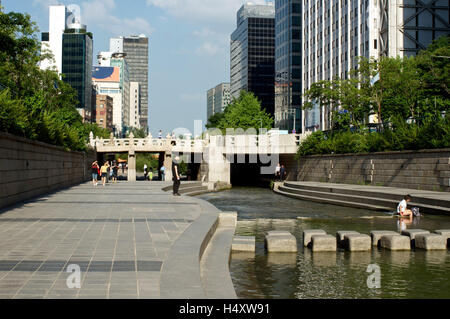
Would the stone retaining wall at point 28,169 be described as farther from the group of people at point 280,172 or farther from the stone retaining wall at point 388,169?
the group of people at point 280,172

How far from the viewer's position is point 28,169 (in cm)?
2033

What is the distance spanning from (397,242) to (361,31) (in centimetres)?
6564

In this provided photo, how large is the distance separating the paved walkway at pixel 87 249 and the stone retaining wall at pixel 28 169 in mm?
1816

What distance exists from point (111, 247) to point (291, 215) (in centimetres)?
1233

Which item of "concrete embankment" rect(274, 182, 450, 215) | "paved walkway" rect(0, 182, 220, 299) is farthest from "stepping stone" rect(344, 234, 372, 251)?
"concrete embankment" rect(274, 182, 450, 215)

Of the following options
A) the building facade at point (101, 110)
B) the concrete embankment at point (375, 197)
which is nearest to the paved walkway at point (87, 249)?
the concrete embankment at point (375, 197)

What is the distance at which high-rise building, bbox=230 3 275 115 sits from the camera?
490 feet

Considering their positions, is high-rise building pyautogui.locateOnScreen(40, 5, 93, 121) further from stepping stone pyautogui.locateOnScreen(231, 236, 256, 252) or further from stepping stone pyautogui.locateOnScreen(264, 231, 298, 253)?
stepping stone pyautogui.locateOnScreen(264, 231, 298, 253)

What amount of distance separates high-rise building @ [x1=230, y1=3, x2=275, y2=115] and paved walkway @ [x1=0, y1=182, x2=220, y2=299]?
133551mm

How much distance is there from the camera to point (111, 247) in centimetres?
906

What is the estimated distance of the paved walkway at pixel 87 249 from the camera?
6.24m

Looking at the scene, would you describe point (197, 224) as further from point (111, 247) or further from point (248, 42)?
point (248, 42)

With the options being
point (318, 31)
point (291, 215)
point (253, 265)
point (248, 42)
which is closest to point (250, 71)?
point (248, 42)

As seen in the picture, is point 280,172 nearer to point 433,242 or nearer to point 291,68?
point 433,242
